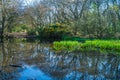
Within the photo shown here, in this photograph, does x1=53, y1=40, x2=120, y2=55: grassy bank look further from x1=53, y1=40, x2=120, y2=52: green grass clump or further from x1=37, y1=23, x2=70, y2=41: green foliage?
x1=37, y1=23, x2=70, y2=41: green foliage

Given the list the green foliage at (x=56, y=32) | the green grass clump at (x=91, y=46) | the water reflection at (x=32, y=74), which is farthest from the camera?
the green foliage at (x=56, y=32)

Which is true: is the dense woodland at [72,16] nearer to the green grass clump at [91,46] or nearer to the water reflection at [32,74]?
the green grass clump at [91,46]

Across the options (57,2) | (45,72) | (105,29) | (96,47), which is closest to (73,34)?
(105,29)

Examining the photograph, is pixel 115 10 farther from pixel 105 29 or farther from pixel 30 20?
pixel 30 20

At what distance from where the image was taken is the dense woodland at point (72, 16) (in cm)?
2962

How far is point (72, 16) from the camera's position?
3684cm

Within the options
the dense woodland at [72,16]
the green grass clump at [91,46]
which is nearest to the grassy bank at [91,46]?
the green grass clump at [91,46]

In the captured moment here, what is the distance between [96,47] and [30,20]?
2673 cm

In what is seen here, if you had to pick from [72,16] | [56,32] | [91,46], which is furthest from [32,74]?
[72,16]

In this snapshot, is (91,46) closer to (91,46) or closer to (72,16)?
(91,46)

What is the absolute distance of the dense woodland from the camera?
97.2 feet

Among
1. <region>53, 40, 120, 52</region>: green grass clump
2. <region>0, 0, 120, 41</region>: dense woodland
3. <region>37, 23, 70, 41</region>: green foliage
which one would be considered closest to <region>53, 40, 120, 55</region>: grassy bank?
<region>53, 40, 120, 52</region>: green grass clump

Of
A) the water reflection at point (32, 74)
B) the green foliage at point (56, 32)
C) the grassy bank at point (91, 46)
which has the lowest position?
the water reflection at point (32, 74)

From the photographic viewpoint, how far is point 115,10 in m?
30.3
